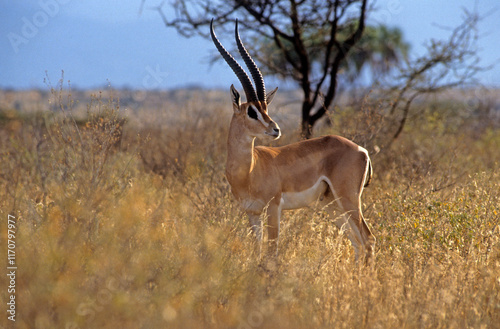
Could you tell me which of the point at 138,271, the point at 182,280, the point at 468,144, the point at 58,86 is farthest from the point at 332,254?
the point at 468,144

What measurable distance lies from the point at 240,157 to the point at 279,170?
47 centimetres

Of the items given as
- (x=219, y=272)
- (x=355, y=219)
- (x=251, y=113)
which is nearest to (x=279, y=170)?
(x=251, y=113)

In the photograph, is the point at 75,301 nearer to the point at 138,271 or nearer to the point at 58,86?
the point at 138,271

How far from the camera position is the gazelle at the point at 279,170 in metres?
5.86

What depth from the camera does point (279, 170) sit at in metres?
6.09

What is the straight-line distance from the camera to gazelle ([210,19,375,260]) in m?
5.86

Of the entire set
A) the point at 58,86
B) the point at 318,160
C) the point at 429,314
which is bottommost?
the point at 429,314

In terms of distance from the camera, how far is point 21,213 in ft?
17.7

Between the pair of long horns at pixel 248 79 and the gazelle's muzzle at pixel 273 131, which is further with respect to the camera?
the pair of long horns at pixel 248 79

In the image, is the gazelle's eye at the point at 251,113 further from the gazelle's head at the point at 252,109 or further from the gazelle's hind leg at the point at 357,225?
the gazelle's hind leg at the point at 357,225

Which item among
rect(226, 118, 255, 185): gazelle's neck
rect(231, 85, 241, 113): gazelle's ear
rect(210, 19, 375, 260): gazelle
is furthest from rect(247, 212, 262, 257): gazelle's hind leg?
rect(231, 85, 241, 113): gazelle's ear

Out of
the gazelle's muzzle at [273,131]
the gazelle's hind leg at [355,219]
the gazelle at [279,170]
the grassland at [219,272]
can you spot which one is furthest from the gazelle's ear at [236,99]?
the gazelle's hind leg at [355,219]

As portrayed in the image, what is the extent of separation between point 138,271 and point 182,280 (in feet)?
1.34

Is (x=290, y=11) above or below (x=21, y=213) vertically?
above
